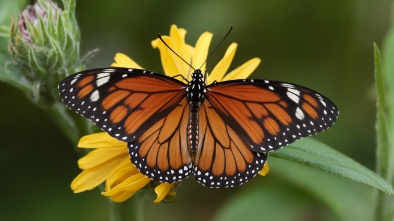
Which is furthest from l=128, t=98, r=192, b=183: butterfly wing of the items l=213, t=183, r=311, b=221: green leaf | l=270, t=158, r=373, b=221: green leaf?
l=213, t=183, r=311, b=221: green leaf

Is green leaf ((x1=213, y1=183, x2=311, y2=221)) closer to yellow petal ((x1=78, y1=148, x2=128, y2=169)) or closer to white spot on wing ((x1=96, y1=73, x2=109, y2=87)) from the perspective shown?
yellow petal ((x1=78, y1=148, x2=128, y2=169))

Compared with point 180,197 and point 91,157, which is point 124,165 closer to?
point 91,157

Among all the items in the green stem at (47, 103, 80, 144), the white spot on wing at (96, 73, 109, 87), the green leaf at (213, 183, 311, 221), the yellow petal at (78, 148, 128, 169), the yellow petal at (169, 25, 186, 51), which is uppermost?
the yellow petal at (169, 25, 186, 51)

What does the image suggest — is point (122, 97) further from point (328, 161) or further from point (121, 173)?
point (328, 161)

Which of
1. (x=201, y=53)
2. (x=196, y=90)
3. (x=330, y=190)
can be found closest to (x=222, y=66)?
(x=201, y=53)

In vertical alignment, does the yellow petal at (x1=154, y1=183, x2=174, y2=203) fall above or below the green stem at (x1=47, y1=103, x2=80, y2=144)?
below

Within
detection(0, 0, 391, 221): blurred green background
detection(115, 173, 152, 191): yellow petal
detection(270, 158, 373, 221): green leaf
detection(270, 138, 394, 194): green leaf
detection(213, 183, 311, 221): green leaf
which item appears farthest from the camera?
detection(0, 0, 391, 221): blurred green background
